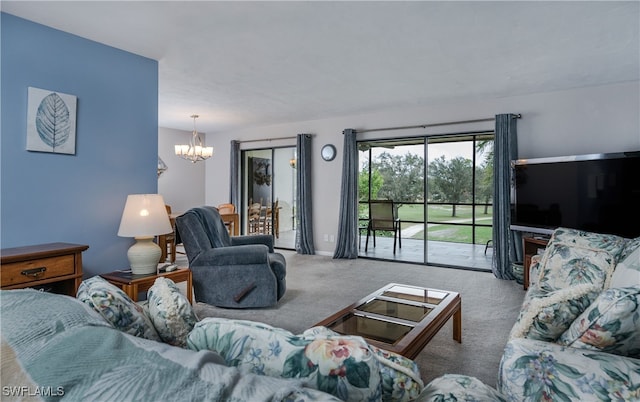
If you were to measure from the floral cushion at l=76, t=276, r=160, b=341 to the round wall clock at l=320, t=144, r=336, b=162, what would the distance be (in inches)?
203

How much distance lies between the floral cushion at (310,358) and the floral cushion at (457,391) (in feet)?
0.15

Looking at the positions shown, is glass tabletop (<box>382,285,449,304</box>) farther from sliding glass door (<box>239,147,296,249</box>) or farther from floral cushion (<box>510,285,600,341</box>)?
sliding glass door (<box>239,147,296,249</box>)

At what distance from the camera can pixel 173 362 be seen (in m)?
0.60

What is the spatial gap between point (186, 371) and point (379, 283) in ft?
12.9

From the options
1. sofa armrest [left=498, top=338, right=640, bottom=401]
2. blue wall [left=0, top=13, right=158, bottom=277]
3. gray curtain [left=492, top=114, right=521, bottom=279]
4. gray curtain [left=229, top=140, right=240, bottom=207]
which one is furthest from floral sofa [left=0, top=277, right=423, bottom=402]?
gray curtain [left=229, top=140, right=240, bottom=207]

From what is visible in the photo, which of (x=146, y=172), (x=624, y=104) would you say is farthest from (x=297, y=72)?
(x=624, y=104)

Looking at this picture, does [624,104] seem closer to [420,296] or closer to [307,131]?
[420,296]

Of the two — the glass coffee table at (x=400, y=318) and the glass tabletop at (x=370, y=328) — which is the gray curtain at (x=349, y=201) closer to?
the glass coffee table at (x=400, y=318)

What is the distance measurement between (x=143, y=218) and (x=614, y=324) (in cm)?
286

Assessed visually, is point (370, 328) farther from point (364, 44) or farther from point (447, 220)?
point (447, 220)

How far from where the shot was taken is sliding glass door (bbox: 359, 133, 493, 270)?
5.46 meters

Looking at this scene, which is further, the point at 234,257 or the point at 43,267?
the point at 234,257

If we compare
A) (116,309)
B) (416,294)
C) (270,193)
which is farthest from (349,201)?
(116,309)

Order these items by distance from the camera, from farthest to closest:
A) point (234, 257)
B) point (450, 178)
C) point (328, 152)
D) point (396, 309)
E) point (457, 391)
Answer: point (328, 152) → point (450, 178) → point (234, 257) → point (396, 309) → point (457, 391)
